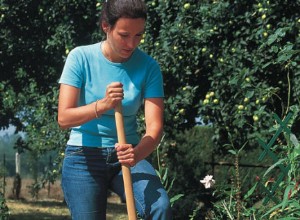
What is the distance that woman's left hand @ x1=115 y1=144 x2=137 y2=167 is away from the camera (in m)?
3.33

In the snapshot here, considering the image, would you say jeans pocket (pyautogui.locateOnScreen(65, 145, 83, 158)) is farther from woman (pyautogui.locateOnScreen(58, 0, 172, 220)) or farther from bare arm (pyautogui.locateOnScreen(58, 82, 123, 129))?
bare arm (pyautogui.locateOnScreen(58, 82, 123, 129))

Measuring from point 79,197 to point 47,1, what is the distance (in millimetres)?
8129

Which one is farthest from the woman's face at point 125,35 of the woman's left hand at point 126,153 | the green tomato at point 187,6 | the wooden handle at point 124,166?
the green tomato at point 187,6

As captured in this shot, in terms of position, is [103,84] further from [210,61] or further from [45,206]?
[45,206]

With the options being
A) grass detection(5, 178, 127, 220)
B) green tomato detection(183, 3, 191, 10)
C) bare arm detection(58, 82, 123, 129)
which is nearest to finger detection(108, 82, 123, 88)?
bare arm detection(58, 82, 123, 129)

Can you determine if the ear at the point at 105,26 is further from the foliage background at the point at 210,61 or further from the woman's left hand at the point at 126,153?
the foliage background at the point at 210,61

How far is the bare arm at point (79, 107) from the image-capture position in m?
3.25

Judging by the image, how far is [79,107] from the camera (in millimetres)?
3381

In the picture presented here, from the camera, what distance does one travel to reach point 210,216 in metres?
5.14

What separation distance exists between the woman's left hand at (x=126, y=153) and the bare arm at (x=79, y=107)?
0.18m

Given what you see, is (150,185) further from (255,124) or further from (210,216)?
(255,124)

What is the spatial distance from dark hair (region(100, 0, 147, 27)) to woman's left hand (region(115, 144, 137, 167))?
55 centimetres

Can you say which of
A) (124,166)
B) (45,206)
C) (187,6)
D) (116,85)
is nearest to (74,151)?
(124,166)

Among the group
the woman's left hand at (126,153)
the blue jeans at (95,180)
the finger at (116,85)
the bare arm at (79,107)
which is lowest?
the blue jeans at (95,180)
